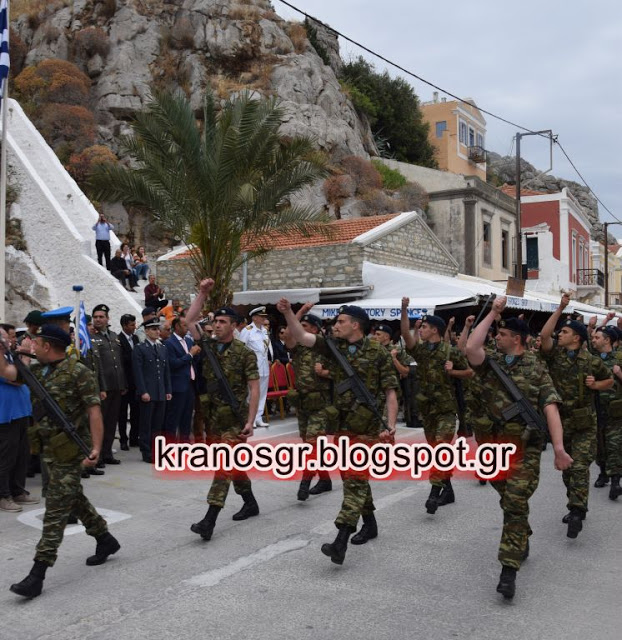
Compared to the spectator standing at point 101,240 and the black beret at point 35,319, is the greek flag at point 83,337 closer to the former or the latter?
the black beret at point 35,319

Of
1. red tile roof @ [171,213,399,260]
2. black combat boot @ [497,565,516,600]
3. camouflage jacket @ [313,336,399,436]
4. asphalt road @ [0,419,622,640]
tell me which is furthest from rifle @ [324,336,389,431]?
red tile roof @ [171,213,399,260]

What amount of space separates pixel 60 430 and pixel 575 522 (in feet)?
13.6

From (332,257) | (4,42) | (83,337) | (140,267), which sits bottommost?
(83,337)

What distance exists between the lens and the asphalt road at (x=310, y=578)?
3900 millimetres

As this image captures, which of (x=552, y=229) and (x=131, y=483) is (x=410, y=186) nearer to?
(x=552, y=229)

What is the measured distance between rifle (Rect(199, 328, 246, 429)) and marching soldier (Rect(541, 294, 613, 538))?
109 inches

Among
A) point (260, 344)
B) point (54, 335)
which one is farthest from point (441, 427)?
point (260, 344)

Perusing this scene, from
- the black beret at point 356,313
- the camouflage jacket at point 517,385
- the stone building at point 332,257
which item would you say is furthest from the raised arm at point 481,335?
the stone building at point 332,257

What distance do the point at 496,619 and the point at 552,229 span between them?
129 ft

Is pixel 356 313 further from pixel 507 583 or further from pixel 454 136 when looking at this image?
pixel 454 136

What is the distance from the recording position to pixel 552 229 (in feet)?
132

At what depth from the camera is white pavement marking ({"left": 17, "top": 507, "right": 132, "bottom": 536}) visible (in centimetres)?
597

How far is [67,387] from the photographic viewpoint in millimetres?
4688

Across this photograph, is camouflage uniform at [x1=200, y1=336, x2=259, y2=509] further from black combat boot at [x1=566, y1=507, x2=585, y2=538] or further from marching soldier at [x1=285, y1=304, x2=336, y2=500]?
black combat boot at [x1=566, y1=507, x2=585, y2=538]
